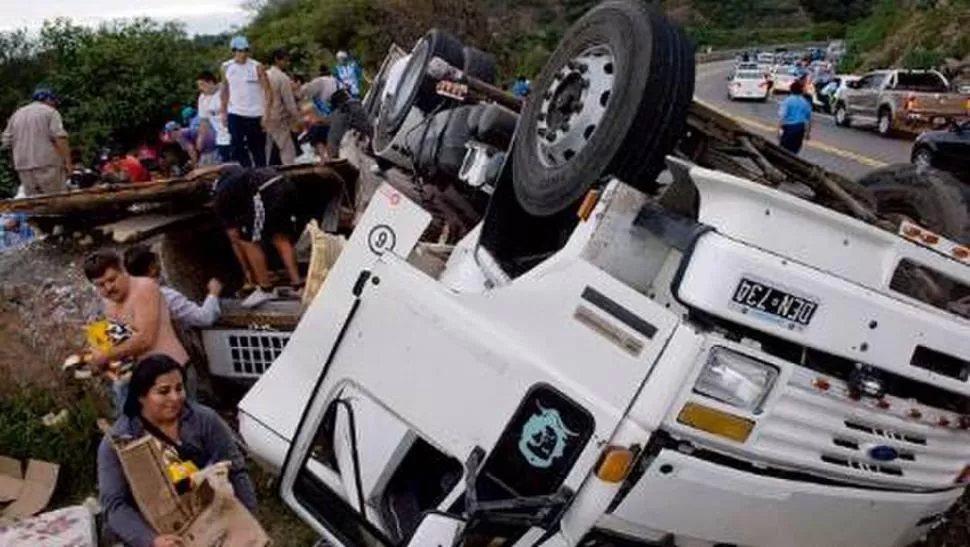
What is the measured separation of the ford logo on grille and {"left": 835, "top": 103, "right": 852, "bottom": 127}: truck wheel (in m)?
23.3

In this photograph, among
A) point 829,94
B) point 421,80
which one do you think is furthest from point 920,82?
point 421,80

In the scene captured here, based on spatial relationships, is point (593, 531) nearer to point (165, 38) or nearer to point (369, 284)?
point (369, 284)

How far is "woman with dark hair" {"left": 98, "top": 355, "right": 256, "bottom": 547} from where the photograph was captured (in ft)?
11.2

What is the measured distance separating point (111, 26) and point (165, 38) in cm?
257

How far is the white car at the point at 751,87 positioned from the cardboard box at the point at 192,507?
3702 centimetres

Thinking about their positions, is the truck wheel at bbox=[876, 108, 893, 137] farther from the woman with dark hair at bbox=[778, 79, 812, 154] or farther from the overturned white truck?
the overturned white truck

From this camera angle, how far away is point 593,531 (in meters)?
3.08

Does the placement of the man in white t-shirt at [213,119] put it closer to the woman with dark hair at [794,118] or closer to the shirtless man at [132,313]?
the shirtless man at [132,313]

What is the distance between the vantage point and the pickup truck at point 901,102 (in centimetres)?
2125

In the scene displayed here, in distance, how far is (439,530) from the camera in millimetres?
3119

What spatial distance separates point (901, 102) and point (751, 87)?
1726 centimetres

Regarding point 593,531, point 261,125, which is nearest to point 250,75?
point 261,125

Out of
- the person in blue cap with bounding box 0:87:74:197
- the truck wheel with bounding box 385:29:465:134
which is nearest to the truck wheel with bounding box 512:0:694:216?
the truck wheel with bounding box 385:29:465:134

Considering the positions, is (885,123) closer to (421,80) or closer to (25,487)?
(421,80)
